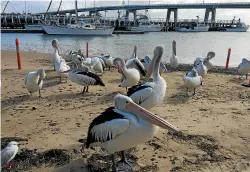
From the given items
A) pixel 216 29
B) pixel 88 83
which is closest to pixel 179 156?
Result: pixel 88 83

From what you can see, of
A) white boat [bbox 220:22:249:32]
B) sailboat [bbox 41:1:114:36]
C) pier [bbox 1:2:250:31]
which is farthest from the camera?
white boat [bbox 220:22:249:32]

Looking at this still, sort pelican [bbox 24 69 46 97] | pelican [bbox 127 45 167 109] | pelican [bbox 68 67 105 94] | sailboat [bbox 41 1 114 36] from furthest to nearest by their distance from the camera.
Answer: sailboat [bbox 41 1 114 36] → pelican [bbox 68 67 105 94] → pelican [bbox 24 69 46 97] → pelican [bbox 127 45 167 109]

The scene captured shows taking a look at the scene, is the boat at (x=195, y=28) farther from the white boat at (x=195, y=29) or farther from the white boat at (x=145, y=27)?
the white boat at (x=145, y=27)

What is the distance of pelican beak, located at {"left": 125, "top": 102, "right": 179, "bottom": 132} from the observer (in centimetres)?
337

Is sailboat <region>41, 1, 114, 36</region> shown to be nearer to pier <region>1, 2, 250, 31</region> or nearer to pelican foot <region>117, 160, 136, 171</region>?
pier <region>1, 2, 250, 31</region>

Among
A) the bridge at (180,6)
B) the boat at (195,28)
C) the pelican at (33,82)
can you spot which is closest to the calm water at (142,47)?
the pelican at (33,82)

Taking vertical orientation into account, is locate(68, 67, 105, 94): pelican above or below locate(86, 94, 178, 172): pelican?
below

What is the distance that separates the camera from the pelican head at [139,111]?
11.1ft

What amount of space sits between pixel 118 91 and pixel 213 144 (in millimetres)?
3855

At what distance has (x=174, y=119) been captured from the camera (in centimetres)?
578

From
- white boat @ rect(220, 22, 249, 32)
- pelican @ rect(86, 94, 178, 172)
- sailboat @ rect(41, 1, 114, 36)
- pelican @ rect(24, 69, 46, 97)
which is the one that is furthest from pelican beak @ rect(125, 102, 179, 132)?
white boat @ rect(220, 22, 249, 32)

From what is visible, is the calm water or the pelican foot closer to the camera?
the pelican foot

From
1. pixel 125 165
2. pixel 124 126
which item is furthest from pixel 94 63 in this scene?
pixel 124 126

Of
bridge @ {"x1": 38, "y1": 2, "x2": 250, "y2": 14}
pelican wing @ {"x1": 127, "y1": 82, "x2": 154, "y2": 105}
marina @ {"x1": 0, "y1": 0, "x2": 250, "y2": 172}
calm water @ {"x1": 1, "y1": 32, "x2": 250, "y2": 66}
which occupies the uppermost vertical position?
bridge @ {"x1": 38, "y1": 2, "x2": 250, "y2": 14}
